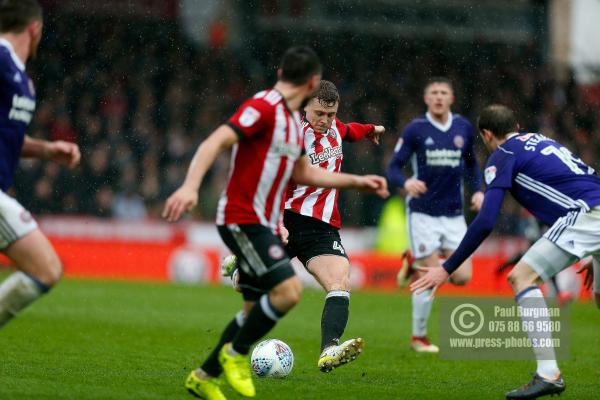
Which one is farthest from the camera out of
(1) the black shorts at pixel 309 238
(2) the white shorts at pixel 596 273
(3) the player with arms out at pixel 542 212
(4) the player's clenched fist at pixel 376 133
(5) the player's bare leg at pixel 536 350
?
(4) the player's clenched fist at pixel 376 133

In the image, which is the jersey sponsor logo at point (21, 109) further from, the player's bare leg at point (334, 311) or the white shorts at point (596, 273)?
the white shorts at point (596, 273)

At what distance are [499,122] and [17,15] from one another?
345 cm

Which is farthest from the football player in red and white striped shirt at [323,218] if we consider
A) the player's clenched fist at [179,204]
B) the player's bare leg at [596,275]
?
the player's clenched fist at [179,204]

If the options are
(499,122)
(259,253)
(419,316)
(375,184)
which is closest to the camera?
(375,184)

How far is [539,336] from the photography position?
7.07m

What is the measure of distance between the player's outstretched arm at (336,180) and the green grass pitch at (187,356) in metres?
1.51

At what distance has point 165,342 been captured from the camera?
10227 millimetres

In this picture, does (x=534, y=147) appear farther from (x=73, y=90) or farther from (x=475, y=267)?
(x=73, y=90)

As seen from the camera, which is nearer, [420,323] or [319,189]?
[319,189]

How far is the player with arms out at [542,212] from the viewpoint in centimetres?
702

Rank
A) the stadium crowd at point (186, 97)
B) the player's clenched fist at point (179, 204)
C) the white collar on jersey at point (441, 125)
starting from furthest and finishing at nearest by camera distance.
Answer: the stadium crowd at point (186, 97), the white collar on jersey at point (441, 125), the player's clenched fist at point (179, 204)

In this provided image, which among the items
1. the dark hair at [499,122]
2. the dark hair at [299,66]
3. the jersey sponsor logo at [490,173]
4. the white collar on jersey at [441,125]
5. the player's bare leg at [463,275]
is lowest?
the player's bare leg at [463,275]

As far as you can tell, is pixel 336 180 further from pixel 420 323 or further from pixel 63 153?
pixel 420 323

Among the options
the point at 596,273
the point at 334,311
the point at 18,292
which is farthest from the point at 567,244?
the point at 18,292
